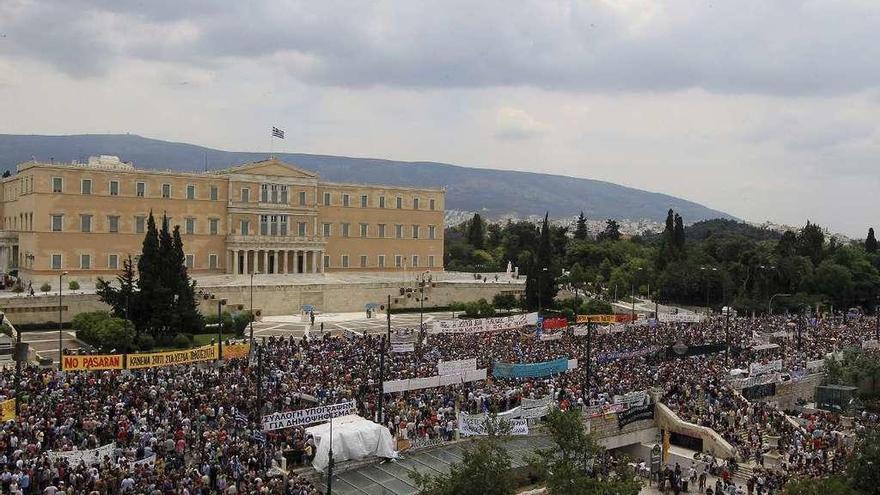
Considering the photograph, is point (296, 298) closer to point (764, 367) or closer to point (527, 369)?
point (527, 369)

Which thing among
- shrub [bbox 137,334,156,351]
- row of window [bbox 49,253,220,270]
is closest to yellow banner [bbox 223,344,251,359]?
shrub [bbox 137,334,156,351]

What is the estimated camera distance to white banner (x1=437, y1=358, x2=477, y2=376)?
108ft

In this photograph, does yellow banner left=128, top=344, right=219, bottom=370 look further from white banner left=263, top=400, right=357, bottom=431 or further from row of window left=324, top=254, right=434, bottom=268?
row of window left=324, top=254, right=434, bottom=268

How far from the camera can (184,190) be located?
230 ft

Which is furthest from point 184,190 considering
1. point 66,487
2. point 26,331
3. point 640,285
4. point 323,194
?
point 66,487

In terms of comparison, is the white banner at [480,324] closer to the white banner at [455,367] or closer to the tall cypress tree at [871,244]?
the white banner at [455,367]

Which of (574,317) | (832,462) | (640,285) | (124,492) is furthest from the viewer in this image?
(640,285)

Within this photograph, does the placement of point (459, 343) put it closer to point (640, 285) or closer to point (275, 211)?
point (275, 211)

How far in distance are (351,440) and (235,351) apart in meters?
11.9

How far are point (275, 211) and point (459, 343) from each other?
1407 inches

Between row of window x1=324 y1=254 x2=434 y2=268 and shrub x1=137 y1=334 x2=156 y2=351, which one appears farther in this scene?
row of window x1=324 y1=254 x2=434 y2=268

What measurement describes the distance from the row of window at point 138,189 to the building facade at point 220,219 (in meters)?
0.08

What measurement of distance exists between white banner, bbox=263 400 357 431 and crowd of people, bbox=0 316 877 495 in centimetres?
35

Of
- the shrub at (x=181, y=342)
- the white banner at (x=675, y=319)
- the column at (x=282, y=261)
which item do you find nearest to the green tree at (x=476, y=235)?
the column at (x=282, y=261)
